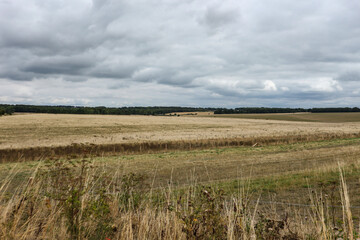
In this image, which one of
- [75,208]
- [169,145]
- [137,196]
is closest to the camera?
[75,208]

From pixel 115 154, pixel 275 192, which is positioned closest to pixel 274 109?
pixel 115 154

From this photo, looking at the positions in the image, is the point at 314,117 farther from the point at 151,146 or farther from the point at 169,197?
the point at 169,197

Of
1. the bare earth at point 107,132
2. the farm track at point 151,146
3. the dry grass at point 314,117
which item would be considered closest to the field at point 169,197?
the farm track at point 151,146

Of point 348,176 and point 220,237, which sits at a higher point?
point 220,237

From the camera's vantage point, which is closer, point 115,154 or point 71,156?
point 71,156

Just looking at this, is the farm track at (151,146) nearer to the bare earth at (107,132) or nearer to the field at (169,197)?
the field at (169,197)

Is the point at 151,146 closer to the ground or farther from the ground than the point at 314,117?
closer to the ground

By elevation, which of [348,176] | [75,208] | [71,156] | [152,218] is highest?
[71,156]

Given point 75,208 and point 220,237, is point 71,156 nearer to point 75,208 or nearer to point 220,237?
point 75,208

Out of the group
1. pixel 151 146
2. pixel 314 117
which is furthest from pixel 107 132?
pixel 314 117

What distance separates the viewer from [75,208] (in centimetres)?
389

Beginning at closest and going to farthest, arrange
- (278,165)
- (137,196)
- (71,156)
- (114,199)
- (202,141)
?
(71,156)
(114,199)
(137,196)
(278,165)
(202,141)

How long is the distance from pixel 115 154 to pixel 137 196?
26420 mm

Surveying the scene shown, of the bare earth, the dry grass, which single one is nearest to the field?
the bare earth
